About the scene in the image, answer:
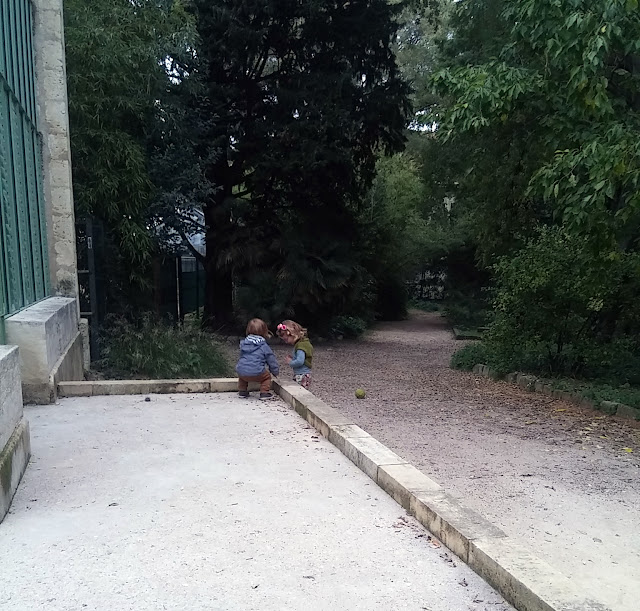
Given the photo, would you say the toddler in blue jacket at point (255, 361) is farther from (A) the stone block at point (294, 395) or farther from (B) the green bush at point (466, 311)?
(B) the green bush at point (466, 311)

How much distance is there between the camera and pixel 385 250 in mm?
22906

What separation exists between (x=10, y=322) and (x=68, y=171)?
402cm

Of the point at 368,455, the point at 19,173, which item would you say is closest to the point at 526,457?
the point at 368,455

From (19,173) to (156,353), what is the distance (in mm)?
3911

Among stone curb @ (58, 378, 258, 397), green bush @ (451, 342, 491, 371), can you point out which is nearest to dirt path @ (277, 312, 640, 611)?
green bush @ (451, 342, 491, 371)

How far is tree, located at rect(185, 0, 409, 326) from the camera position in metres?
15.6

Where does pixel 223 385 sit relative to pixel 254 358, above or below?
below

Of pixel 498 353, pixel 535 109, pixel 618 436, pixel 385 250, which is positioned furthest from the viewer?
pixel 385 250

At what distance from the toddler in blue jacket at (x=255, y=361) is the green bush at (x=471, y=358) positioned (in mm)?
7652

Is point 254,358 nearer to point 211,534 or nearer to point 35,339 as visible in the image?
point 35,339

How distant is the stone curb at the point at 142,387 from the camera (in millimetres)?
7234

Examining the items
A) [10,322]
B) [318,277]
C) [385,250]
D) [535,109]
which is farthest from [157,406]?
[385,250]

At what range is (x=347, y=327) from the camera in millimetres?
20125

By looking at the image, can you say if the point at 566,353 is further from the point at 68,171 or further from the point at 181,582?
the point at 181,582
